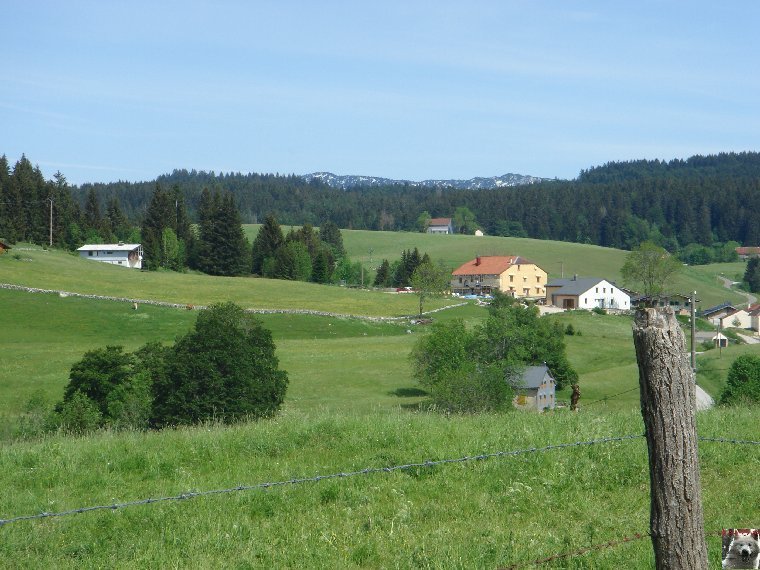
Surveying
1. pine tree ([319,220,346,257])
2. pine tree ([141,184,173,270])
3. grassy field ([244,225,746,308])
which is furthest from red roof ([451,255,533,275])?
pine tree ([141,184,173,270])

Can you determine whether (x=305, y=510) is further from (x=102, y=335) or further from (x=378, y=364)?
(x=102, y=335)

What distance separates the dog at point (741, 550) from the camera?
17.5ft

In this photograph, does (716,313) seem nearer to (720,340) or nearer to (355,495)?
(720,340)

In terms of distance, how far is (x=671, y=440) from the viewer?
5090 millimetres

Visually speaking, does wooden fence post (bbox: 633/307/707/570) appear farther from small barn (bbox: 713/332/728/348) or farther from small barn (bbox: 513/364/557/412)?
small barn (bbox: 713/332/728/348)

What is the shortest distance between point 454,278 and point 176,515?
143 metres

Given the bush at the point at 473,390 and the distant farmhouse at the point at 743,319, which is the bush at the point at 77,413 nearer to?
the bush at the point at 473,390

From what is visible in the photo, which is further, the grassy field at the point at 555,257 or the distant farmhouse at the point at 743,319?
the grassy field at the point at 555,257

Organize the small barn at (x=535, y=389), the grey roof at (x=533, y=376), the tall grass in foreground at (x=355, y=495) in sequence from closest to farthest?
the tall grass in foreground at (x=355, y=495) → the small barn at (x=535, y=389) → the grey roof at (x=533, y=376)

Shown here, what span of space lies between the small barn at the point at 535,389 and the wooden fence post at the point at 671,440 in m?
42.8

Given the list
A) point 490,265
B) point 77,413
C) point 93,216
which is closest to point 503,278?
point 490,265

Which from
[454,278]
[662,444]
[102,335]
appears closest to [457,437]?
[662,444]

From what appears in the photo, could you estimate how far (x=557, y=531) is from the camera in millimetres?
7574

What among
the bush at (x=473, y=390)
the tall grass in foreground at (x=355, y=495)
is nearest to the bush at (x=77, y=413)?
the bush at (x=473, y=390)
